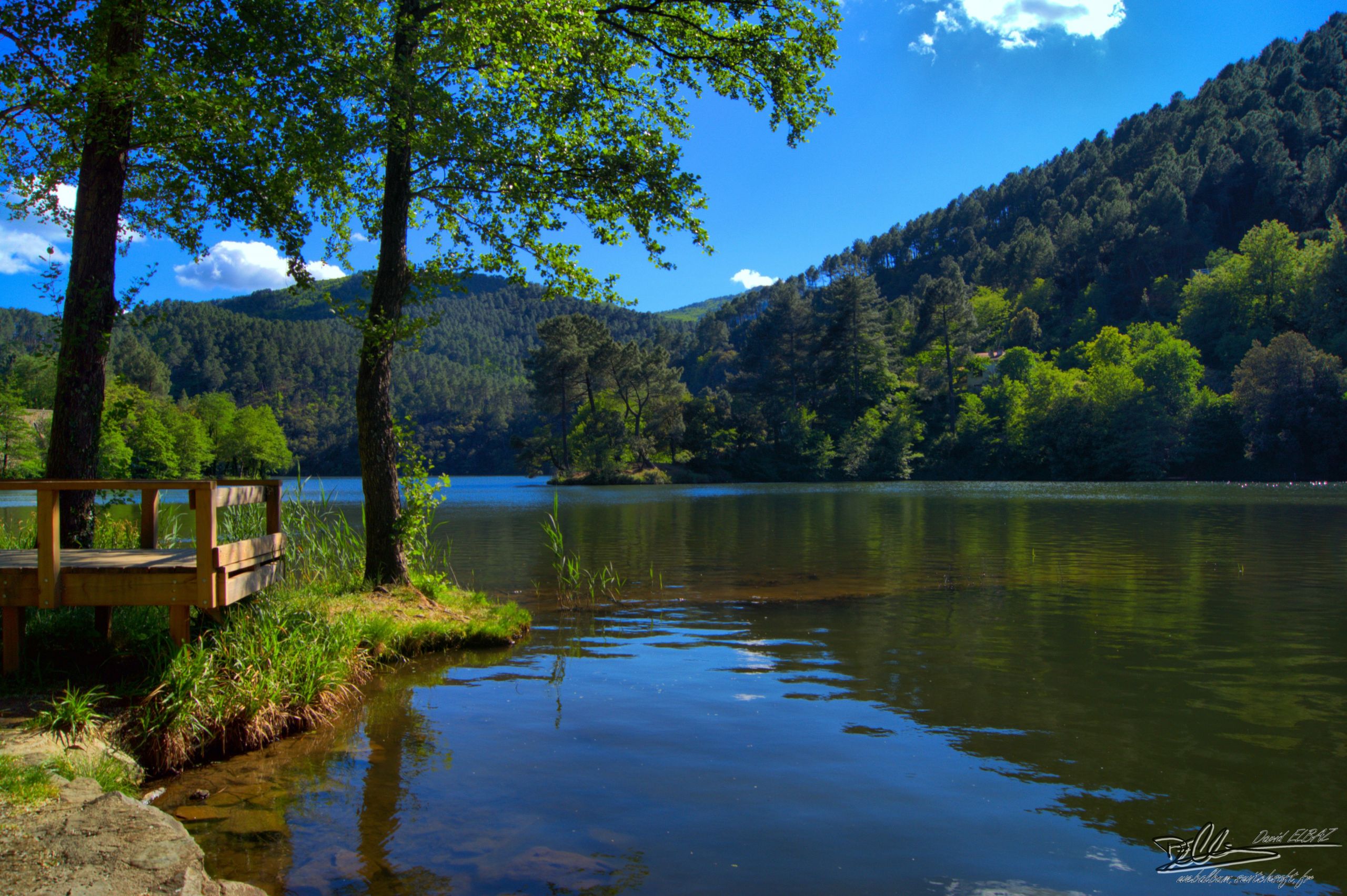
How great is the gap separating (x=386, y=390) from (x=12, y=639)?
5.25m

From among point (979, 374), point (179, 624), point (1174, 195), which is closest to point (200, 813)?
point (179, 624)

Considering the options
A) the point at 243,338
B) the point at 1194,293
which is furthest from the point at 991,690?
the point at 243,338

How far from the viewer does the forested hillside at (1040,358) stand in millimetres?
77188

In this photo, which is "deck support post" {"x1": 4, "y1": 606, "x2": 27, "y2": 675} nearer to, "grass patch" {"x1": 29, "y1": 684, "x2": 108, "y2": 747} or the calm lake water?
"grass patch" {"x1": 29, "y1": 684, "x2": 108, "y2": 747}

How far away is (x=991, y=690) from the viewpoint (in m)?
7.93

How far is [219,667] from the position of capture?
6730 millimetres

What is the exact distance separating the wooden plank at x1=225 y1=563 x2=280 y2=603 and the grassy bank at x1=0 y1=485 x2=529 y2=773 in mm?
185

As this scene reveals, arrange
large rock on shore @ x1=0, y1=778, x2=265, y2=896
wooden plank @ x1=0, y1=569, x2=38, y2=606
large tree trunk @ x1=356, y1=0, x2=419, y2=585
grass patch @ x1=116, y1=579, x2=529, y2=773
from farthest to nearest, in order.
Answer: large tree trunk @ x1=356, y1=0, x2=419, y2=585
wooden plank @ x1=0, y1=569, x2=38, y2=606
grass patch @ x1=116, y1=579, x2=529, y2=773
large rock on shore @ x1=0, y1=778, x2=265, y2=896

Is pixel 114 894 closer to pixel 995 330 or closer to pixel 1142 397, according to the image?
pixel 1142 397

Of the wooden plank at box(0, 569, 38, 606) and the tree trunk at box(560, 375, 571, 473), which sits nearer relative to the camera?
the wooden plank at box(0, 569, 38, 606)

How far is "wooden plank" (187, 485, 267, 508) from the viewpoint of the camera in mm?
7277

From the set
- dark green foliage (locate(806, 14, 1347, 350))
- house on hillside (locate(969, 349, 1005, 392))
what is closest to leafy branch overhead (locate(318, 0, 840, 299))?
house on hillside (locate(969, 349, 1005, 392))

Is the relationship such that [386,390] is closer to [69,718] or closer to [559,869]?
[69,718]

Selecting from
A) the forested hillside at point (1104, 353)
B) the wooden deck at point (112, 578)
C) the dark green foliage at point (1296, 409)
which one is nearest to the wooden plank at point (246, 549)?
the wooden deck at point (112, 578)
